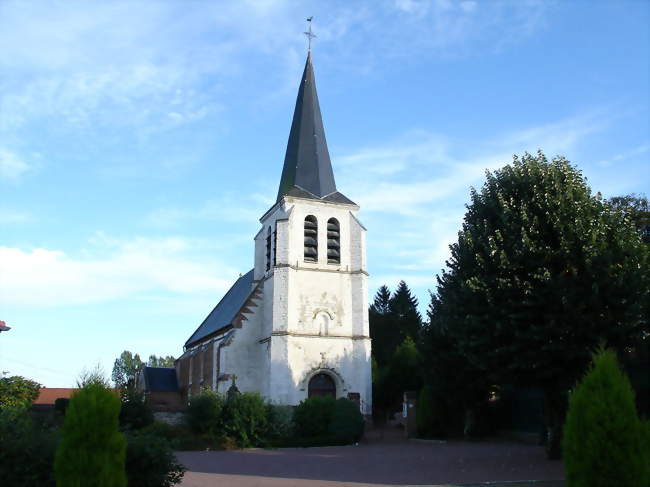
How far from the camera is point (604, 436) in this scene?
8.63 metres

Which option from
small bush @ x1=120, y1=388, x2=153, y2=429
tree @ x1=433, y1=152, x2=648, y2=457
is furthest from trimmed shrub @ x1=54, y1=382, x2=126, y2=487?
small bush @ x1=120, y1=388, x2=153, y2=429

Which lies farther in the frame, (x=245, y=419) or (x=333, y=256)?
(x=333, y=256)

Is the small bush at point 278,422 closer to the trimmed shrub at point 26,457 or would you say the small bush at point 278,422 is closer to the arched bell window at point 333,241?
the arched bell window at point 333,241

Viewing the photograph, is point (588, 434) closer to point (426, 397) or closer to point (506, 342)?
point (506, 342)

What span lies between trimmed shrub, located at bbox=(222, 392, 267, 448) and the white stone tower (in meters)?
5.66

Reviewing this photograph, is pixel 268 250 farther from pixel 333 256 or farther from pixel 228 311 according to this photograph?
pixel 228 311

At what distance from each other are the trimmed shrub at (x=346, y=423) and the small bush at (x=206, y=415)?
15.9 ft

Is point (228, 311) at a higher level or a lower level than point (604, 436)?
higher

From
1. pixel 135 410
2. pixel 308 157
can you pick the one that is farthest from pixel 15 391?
pixel 308 157

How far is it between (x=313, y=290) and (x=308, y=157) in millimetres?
8356

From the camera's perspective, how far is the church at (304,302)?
33.4 m

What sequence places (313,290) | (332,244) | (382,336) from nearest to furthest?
(313,290) < (332,244) < (382,336)

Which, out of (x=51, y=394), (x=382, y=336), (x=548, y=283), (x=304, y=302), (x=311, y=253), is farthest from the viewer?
(x=51, y=394)

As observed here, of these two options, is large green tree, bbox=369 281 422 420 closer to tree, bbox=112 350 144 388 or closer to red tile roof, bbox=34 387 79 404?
red tile roof, bbox=34 387 79 404
